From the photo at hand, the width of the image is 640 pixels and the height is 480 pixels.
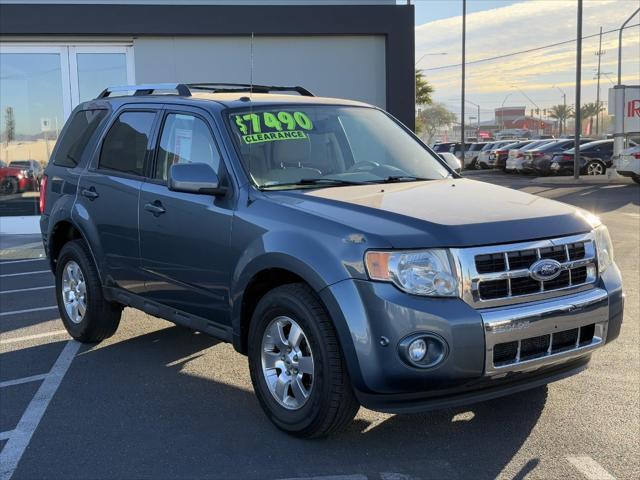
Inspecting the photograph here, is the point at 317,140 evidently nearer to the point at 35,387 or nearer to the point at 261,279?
the point at 261,279

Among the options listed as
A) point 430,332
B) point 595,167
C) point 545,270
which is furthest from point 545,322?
point 595,167

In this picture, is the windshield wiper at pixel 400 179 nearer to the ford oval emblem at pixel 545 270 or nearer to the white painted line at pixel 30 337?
the ford oval emblem at pixel 545 270

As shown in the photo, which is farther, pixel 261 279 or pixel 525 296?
pixel 261 279

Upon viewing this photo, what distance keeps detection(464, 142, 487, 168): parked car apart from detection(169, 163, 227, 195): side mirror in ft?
122

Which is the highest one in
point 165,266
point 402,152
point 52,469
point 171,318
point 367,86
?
point 367,86

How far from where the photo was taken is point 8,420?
176 inches

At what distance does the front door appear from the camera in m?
4.46

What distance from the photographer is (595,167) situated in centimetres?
2927

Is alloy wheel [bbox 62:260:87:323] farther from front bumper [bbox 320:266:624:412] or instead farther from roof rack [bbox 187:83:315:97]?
front bumper [bbox 320:266:624:412]

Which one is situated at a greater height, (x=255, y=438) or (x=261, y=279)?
(x=261, y=279)

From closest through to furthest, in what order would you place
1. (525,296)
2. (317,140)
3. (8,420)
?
(525,296) → (8,420) → (317,140)

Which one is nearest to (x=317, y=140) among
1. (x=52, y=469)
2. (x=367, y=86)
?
(x=52, y=469)

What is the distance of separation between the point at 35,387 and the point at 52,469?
4.74ft

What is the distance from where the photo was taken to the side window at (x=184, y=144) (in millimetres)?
4738
